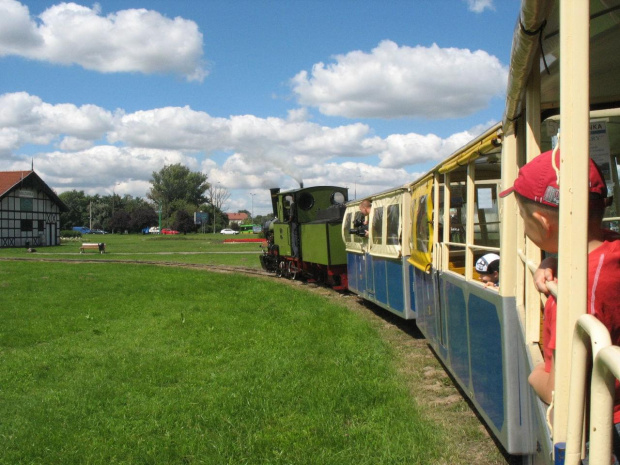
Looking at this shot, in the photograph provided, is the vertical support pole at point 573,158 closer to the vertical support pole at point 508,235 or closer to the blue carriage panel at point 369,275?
the vertical support pole at point 508,235

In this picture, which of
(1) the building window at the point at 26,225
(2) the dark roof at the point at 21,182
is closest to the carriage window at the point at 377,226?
(2) the dark roof at the point at 21,182

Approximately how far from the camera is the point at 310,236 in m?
17.2

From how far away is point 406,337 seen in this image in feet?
31.9

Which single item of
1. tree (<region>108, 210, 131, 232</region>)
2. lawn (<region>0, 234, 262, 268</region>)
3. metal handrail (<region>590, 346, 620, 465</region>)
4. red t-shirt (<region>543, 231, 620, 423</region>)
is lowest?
lawn (<region>0, 234, 262, 268</region>)

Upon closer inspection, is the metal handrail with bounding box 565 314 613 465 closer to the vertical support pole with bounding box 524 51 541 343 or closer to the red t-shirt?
the red t-shirt

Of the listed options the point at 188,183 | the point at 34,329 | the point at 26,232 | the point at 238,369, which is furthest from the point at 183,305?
the point at 188,183

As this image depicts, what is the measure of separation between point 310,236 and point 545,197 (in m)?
15.3

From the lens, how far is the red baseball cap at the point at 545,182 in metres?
1.85

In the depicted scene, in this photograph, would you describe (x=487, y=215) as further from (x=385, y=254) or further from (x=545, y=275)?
(x=385, y=254)

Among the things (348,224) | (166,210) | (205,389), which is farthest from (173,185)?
(205,389)

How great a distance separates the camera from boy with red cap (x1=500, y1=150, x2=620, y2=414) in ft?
5.88

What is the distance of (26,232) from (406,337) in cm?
4908

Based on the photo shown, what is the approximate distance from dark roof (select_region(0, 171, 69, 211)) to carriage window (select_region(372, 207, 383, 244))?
1827 inches

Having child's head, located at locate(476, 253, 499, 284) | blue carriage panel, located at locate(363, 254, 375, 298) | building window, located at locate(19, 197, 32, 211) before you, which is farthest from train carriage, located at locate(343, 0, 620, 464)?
building window, located at locate(19, 197, 32, 211)
